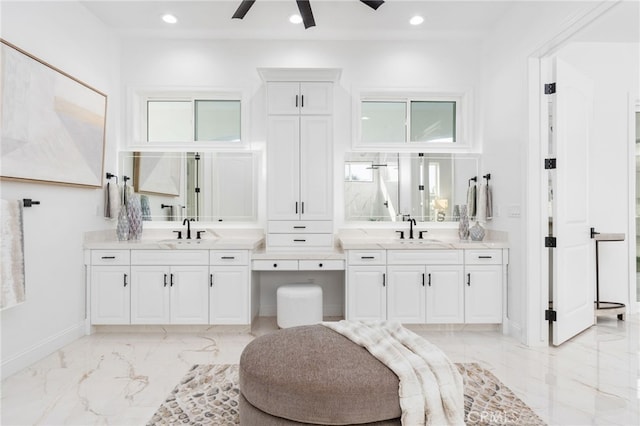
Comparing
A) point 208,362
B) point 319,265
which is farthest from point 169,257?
point 319,265

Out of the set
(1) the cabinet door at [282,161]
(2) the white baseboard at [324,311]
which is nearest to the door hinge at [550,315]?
(2) the white baseboard at [324,311]

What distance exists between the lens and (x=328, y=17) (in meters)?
3.61

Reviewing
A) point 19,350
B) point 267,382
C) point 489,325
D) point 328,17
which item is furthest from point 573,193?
point 19,350

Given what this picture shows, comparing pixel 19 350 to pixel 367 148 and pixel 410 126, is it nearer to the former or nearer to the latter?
pixel 367 148

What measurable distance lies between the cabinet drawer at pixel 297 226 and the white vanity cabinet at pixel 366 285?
0.42 metres

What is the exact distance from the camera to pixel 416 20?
3.67 m

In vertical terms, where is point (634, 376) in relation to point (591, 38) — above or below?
below

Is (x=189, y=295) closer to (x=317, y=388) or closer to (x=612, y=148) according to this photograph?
(x=317, y=388)

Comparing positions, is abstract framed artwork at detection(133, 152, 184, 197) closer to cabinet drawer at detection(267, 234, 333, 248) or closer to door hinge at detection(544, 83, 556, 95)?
cabinet drawer at detection(267, 234, 333, 248)

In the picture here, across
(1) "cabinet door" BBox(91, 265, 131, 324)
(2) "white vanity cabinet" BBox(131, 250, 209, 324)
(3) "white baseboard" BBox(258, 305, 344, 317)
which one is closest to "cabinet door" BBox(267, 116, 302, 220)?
(2) "white vanity cabinet" BBox(131, 250, 209, 324)

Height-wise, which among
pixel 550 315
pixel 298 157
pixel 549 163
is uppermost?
pixel 298 157

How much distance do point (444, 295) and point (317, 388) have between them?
2.23 metres

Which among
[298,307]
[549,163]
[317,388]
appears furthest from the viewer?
A: [298,307]

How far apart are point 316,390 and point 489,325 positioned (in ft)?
8.56
